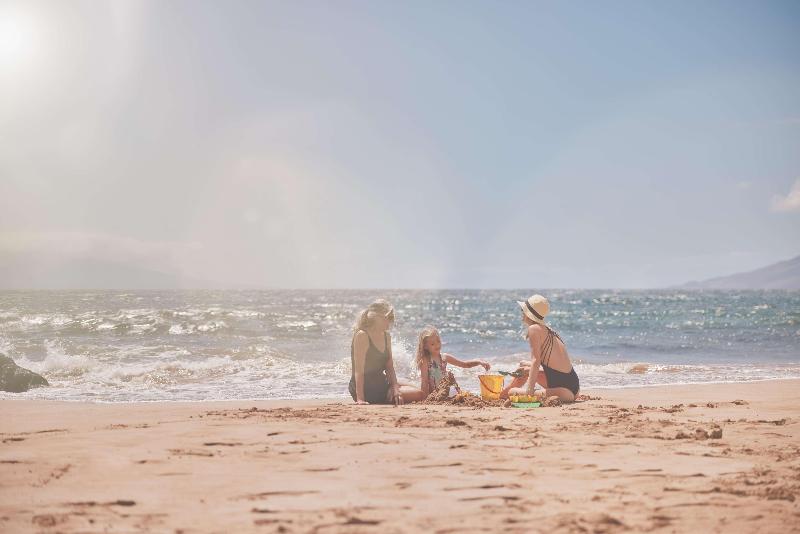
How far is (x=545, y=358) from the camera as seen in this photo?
Answer: 26.5 ft

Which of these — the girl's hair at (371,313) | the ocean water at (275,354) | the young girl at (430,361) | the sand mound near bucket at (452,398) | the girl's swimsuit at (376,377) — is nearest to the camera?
the sand mound near bucket at (452,398)

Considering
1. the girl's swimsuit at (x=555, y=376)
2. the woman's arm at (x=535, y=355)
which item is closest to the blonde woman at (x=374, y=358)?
the woman's arm at (x=535, y=355)

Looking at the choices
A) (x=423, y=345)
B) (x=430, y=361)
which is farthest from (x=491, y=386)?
(x=423, y=345)

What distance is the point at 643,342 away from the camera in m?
22.8

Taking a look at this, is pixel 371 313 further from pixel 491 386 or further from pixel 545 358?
pixel 545 358

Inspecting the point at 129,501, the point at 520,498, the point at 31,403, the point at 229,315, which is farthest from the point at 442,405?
the point at 229,315

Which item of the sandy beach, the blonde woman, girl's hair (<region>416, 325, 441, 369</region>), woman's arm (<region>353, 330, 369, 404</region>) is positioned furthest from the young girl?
the sandy beach

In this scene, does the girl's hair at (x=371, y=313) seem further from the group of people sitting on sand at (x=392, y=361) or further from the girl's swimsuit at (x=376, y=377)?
the girl's swimsuit at (x=376, y=377)

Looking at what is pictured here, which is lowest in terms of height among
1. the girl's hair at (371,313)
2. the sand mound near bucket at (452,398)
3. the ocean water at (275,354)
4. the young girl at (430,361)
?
the ocean water at (275,354)

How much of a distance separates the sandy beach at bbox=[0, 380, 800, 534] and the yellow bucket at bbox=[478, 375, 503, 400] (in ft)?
3.78

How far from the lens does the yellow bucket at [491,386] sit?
8078 mm

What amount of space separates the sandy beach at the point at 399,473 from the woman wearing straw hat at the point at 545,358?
1.16 metres

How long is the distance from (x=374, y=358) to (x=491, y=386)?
144cm

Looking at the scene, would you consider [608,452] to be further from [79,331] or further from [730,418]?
[79,331]
